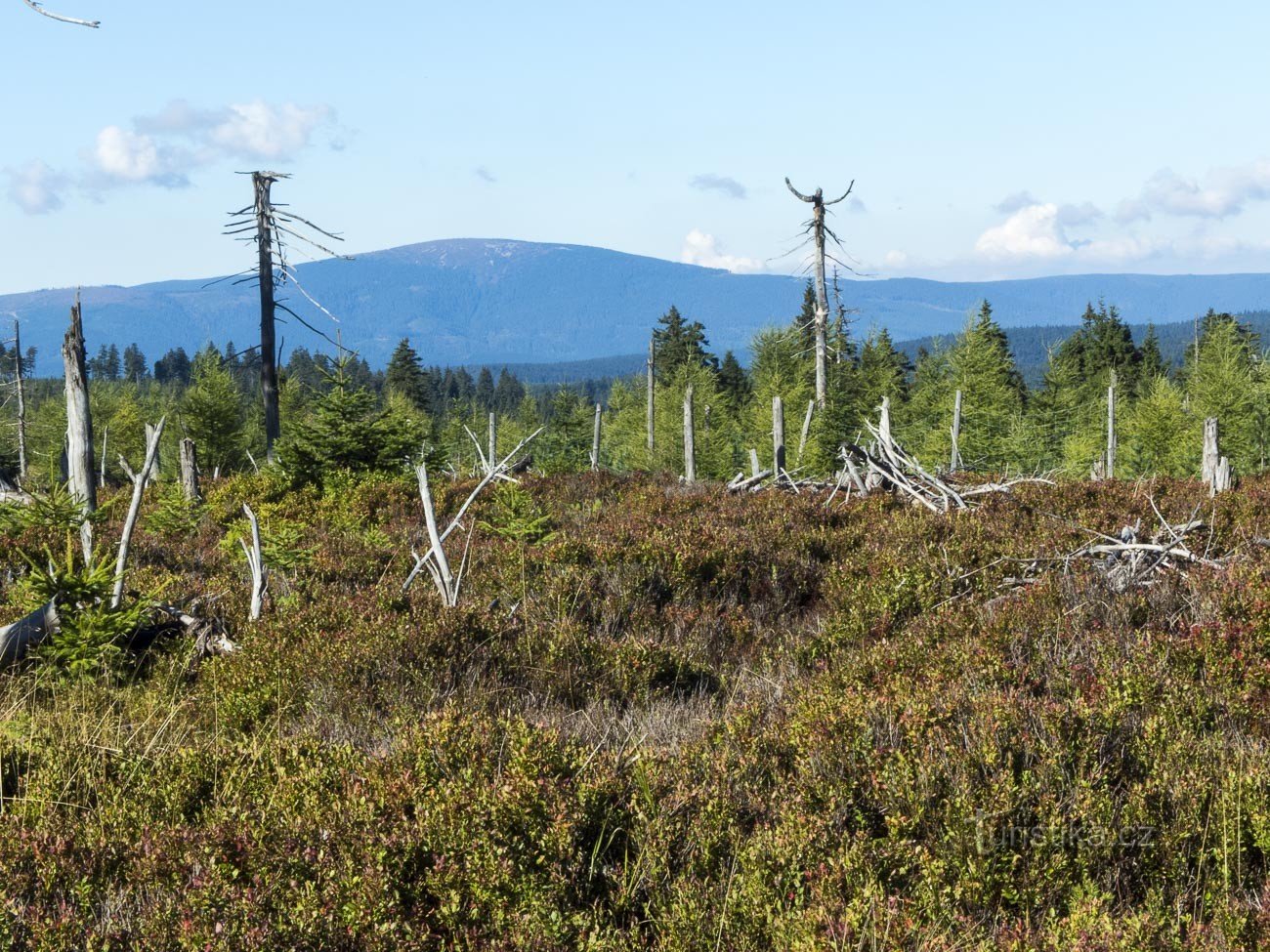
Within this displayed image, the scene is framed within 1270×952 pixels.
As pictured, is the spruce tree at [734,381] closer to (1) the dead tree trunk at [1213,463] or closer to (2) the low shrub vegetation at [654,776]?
(1) the dead tree trunk at [1213,463]

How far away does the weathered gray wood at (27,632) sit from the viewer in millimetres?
5133

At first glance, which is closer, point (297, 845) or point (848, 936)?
point (848, 936)

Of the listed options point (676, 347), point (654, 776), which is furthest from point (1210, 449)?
point (676, 347)

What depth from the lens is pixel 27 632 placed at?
5.27 m

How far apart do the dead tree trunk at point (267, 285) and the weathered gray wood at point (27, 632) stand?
18024 millimetres

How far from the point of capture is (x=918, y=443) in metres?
35.9

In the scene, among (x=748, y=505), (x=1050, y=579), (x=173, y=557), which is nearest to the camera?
(x=1050, y=579)

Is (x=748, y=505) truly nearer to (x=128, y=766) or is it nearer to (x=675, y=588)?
(x=675, y=588)

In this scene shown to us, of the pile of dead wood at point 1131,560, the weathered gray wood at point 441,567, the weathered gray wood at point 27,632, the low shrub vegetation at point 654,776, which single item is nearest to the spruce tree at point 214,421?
the weathered gray wood at point 441,567

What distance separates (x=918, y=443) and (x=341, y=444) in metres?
26.4

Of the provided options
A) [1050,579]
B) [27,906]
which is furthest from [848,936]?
[1050,579]

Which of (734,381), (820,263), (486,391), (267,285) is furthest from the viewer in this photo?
(486,391)

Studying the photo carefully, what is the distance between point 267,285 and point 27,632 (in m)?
19.6

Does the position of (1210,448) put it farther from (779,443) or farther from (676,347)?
(676,347)
